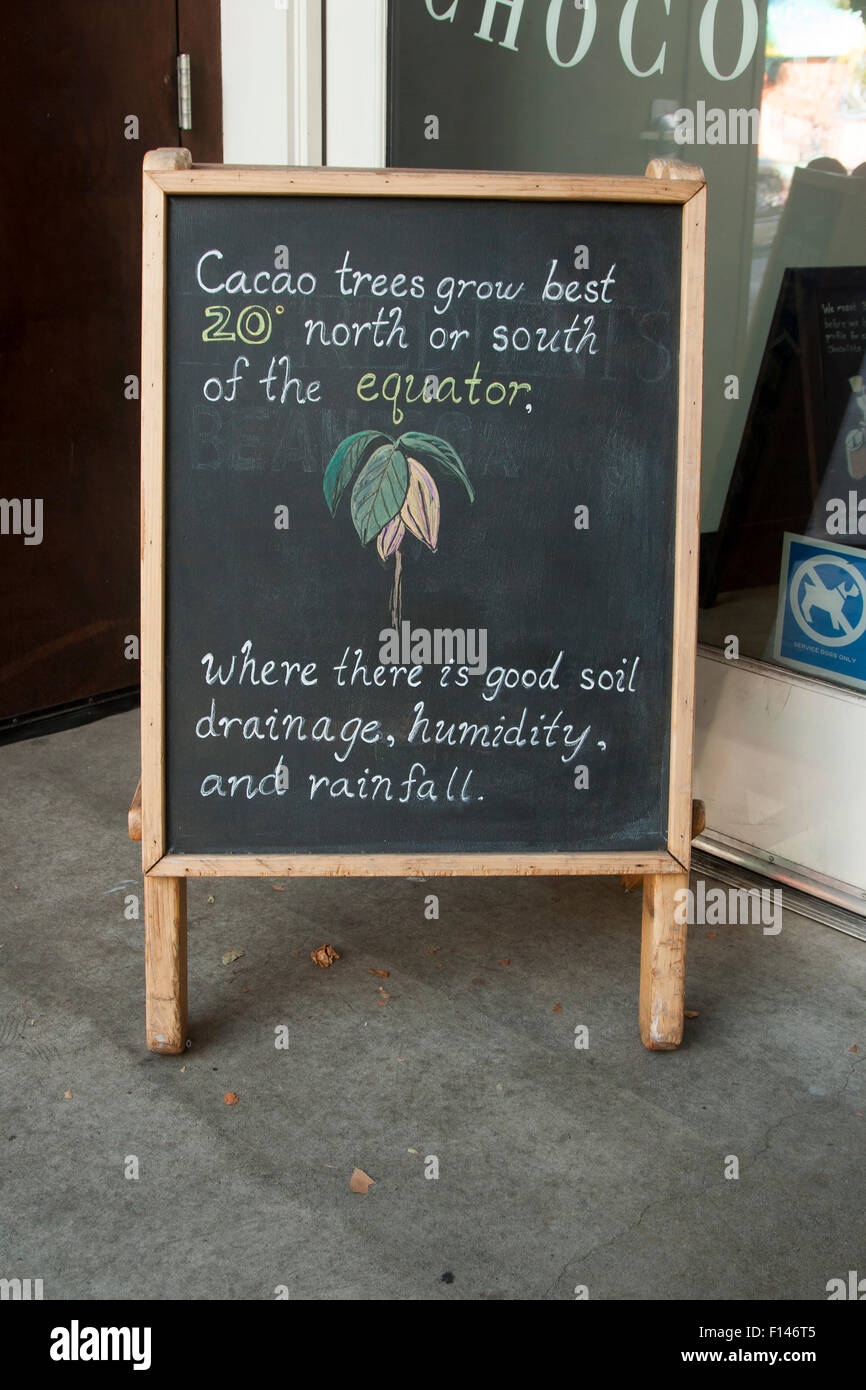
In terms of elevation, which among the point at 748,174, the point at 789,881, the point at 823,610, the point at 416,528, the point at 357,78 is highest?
the point at 357,78

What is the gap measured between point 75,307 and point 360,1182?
298 cm

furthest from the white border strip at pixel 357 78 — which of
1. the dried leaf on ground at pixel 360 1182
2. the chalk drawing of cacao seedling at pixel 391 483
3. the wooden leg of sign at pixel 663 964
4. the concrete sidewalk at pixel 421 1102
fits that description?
the dried leaf on ground at pixel 360 1182

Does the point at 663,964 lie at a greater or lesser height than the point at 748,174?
lesser

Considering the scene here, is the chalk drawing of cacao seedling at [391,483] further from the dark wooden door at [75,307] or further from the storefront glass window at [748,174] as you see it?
the dark wooden door at [75,307]

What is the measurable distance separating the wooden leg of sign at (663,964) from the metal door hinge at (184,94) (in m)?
2.97

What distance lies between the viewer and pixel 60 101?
388 centimetres

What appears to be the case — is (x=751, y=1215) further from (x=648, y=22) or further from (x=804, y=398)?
(x=648, y=22)

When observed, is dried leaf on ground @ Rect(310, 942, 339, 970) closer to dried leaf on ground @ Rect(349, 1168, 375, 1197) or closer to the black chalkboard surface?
the black chalkboard surface

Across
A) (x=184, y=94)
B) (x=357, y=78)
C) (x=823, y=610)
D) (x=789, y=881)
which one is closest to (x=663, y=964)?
(x=789, y=881)

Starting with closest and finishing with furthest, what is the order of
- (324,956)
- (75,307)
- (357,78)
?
1. (324,956)
2. (357,78)
3. (75,307)

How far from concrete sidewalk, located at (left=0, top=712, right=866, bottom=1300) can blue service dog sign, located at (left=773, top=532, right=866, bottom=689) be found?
66cm

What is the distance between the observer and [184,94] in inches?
162

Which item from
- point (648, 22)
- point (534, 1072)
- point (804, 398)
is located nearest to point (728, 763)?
point (804, 398)

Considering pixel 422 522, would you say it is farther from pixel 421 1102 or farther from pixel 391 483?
pixel 421 1102
